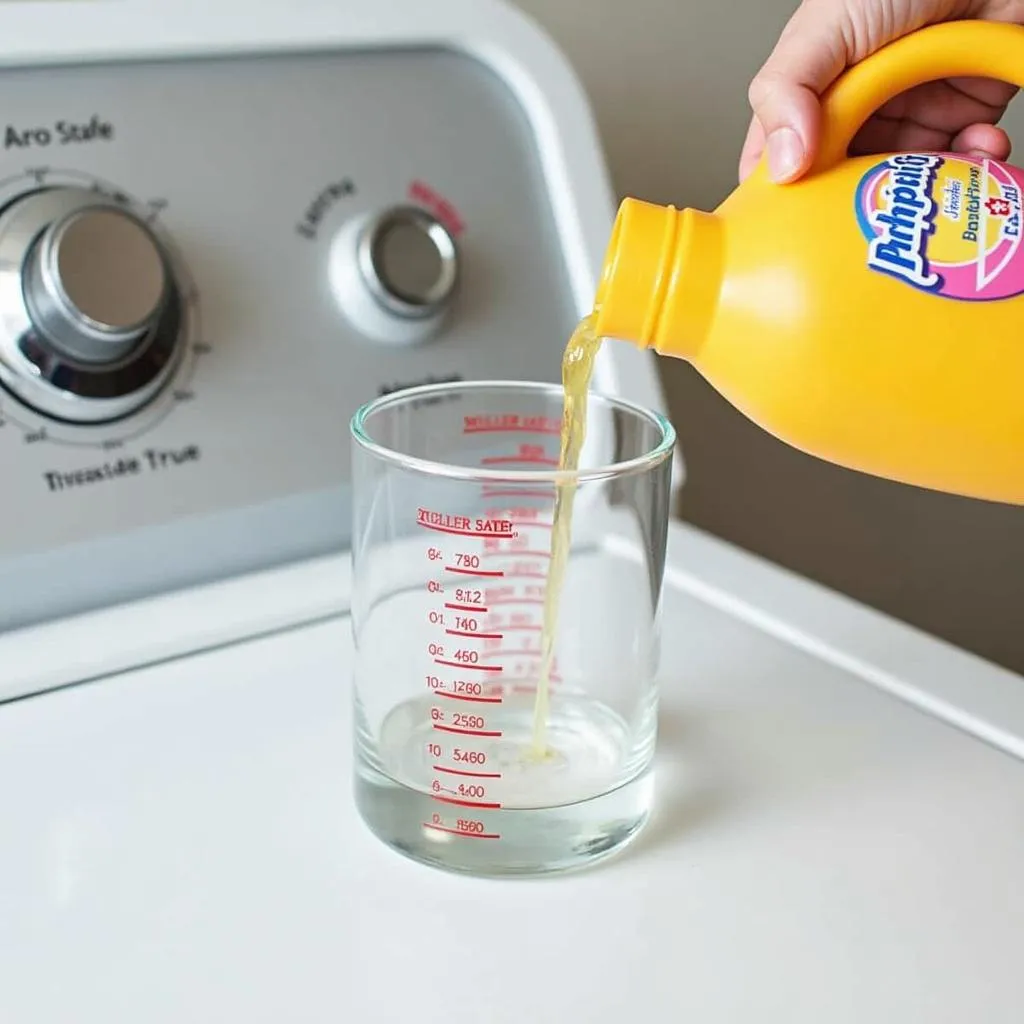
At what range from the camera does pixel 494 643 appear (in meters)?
0.49

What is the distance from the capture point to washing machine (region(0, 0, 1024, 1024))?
368mm

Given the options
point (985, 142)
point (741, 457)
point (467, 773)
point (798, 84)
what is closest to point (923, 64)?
point (798, 84)

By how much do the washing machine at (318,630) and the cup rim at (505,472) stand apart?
0.38ft

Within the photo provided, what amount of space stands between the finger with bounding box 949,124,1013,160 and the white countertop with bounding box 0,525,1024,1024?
0.22m

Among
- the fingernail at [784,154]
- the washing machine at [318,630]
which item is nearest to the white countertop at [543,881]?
the washing machine at [318,630]

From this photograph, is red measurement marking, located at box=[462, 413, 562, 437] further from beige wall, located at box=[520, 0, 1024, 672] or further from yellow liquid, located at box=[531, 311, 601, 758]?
beige wall, located at box=[520, 0, 1024, 672]

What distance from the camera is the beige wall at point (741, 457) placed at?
83 cm

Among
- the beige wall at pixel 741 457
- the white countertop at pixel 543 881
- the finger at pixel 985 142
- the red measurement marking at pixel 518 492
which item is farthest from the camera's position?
the beige wall at pixel 741 457

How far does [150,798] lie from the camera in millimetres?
436

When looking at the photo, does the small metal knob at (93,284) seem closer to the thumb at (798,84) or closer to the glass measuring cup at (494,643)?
the glass measuring cup at (494,643)

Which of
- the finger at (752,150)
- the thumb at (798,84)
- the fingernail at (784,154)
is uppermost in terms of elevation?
the thumb at (798,84)

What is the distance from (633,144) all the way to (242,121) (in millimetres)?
337

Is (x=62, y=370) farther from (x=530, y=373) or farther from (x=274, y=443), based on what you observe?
(x=530, y=373)

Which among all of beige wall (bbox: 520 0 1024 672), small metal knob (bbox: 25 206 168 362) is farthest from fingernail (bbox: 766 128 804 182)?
beige wall (bbox: 520 0 1024 672)
